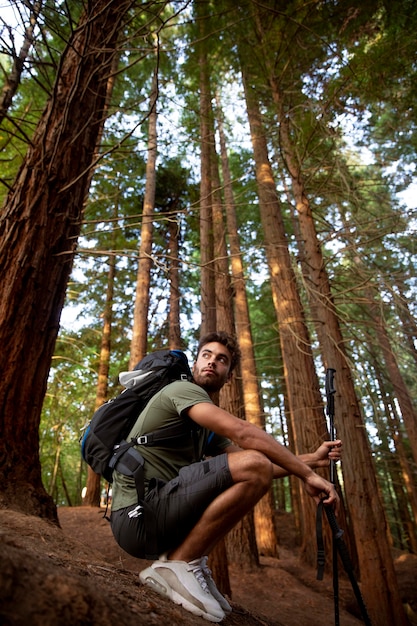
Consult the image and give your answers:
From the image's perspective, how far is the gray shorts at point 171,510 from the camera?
230cm

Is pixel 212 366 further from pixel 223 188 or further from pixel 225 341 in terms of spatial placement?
pixel 223 188

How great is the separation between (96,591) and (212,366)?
79.2 inches

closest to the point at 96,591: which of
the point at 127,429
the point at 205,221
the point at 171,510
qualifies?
the point at 171,510

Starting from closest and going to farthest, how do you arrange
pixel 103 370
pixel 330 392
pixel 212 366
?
pixel 330 392 < pixel 212 366 < pixel 103 370

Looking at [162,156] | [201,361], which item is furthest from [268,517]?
[162,156]

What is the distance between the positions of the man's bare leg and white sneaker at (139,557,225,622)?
0.20 feet

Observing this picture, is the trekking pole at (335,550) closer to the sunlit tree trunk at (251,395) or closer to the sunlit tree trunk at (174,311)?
the sunlit tree trunk at (251,395)

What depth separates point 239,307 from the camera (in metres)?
11.1

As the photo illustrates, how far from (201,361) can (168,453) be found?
2.81 feet

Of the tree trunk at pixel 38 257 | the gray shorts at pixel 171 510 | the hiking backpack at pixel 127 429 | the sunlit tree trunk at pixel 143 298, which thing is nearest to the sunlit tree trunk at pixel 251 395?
the sunlit tree trunk at pixel 143 298

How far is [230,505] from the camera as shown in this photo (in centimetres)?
230

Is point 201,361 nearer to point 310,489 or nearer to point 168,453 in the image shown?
point 168,453

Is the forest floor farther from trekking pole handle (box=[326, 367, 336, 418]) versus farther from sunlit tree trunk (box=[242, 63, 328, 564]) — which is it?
sunlit tree trunk (box=[242, 63, 328, 564])

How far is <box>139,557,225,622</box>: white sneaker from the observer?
2.12 m
